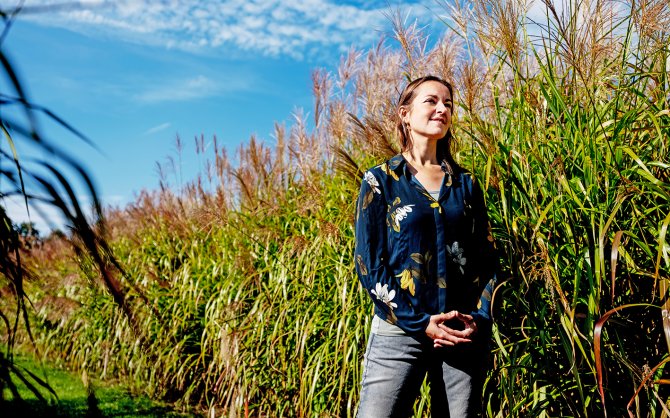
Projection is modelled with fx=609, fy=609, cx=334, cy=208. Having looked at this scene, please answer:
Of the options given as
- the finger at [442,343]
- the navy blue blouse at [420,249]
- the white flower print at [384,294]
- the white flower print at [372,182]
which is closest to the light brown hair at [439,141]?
the navy blue blouse at [420,249]

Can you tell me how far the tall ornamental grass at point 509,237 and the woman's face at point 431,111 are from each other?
23 cm

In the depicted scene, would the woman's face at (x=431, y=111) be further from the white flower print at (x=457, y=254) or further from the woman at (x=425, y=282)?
the white flower print at (x=457, y=254)

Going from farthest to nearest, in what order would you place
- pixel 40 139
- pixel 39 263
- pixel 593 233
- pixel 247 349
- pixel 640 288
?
pixel 39 263 → pixel 247 349 → pixel 640 288 → pixel 593 233 → pixel 40 139

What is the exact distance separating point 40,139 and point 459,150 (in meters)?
2.30

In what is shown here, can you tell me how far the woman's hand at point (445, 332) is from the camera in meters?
2.03

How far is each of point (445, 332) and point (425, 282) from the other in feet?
0.62

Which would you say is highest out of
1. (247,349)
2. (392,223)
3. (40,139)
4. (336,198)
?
(336,198)

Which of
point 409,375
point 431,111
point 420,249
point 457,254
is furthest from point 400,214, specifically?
point 409,375

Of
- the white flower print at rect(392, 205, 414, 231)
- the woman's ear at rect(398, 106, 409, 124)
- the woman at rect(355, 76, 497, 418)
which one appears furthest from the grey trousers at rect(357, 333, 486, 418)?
the woman's ear at rect(398, 106, 409, 124)

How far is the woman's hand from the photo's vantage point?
6.66ft

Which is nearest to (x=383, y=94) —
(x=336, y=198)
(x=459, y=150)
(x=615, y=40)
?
(x=336, y=198)

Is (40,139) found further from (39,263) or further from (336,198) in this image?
(39,263)

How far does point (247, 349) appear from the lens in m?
3.58

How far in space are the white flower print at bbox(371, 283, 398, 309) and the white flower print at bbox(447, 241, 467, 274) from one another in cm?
27
